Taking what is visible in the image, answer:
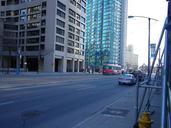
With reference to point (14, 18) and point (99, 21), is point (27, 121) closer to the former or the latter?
point (14, 18)

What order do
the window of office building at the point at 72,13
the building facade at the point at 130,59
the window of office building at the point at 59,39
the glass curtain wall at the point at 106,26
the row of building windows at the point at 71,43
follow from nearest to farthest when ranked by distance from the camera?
the window of office building at the point at 59,39 → the row of building windows at the point at 71,43 → the window of office building at the point at 72,13 → the glass curtain wall at the point at 106,26 → the building facade at the point at 130,59

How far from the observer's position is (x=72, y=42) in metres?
104

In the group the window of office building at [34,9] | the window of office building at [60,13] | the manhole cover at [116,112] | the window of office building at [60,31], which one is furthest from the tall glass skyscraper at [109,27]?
the manhole cover at [116,112]

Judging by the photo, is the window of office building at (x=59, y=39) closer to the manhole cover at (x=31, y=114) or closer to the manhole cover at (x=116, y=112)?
the manhole cover at (x=116, y=112)

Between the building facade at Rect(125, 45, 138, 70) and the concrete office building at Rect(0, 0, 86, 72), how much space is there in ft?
156

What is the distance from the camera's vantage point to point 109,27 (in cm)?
14175

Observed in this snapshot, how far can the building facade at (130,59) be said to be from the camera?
150600mm

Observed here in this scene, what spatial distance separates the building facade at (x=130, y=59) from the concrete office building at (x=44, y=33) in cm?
4760

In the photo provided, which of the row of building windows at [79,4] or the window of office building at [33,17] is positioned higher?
the row of building windows at [79,4]

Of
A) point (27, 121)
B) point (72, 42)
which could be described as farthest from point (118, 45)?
point (27, 121)

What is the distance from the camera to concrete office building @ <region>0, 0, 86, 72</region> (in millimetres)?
88312

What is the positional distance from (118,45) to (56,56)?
65290mm

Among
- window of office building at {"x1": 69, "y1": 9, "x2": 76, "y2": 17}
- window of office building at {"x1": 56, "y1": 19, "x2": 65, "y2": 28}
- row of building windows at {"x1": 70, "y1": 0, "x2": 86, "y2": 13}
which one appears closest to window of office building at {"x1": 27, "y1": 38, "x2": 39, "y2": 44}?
window of office building at {"x1": 56, "y1": 19, "x2": 65, "y2": 28}

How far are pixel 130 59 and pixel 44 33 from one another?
276 ft
